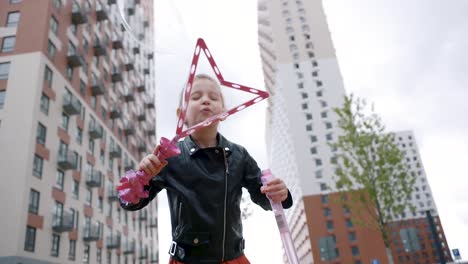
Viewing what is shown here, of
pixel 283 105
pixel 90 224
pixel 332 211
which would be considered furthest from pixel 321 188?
pixel 90 224

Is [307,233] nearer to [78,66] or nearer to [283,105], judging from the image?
[283,105]

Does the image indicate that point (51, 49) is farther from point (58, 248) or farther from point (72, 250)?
point (72, 250)

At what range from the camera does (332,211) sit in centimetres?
6216

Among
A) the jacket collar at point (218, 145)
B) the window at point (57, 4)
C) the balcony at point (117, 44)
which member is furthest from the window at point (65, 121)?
the jacket collar at point (218, 145)

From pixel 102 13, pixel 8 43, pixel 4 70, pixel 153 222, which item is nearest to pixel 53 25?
pixel 8 43

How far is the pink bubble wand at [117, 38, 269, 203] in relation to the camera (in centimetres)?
203

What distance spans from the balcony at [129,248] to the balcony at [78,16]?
21.8 m

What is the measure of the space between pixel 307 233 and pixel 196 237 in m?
63.2

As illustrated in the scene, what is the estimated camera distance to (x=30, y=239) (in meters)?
24.0

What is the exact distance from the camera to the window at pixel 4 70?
2695cm

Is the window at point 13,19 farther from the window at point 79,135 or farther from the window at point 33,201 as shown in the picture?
the window at point 33,201

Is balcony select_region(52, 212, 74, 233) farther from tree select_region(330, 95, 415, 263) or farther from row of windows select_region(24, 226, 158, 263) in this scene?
tree select_region(330, 95, 415, 263)

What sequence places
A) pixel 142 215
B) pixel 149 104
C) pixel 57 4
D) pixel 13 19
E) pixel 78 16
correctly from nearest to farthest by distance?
pixel 13 19
pixel 57 4
pixel 78 16
pixel 142 215
pixel 149 104

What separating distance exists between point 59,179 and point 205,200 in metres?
28.9
